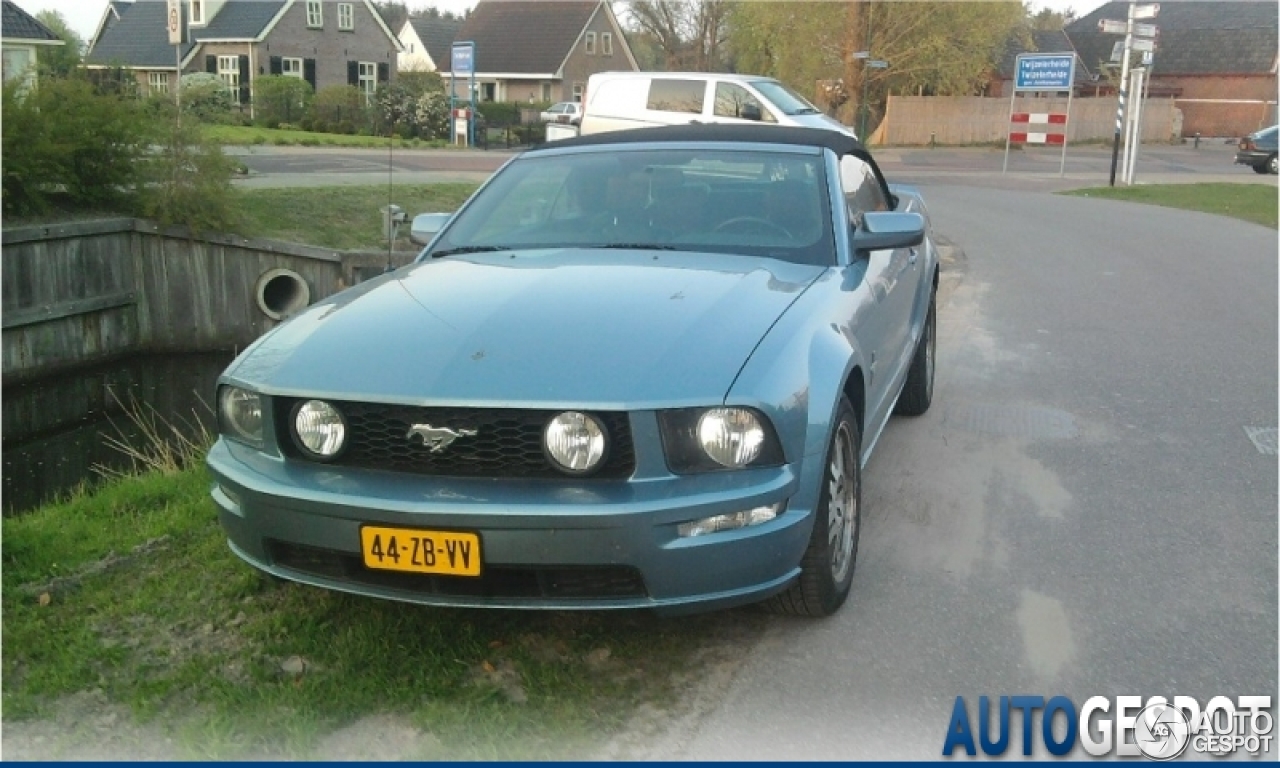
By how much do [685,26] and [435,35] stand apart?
26.6 meters

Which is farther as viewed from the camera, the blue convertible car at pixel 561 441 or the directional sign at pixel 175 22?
the directional sign at pixel 175 22

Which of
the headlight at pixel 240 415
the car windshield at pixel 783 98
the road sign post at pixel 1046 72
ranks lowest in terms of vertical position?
the headlight at pixel 240 415

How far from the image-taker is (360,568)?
3654mm

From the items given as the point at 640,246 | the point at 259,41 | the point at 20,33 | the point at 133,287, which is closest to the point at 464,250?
the point at 640,246

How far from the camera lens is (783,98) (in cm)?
1994

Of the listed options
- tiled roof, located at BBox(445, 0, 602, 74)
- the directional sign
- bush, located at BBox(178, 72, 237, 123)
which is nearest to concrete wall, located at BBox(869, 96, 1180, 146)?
tiled roof, located at BBox(445, 0, 602, 74)

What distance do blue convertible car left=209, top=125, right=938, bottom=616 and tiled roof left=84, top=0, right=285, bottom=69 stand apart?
5112cm

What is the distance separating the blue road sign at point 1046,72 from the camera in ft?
98.0

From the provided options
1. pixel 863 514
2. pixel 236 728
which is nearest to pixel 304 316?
pixel 236 728

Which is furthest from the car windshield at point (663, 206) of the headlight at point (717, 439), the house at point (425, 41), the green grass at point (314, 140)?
the house at point (425, 41)

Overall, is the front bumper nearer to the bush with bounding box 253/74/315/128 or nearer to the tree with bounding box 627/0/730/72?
the bush with bounding box 253/74/315/128

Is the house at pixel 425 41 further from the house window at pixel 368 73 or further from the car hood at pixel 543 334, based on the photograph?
the car hood at pixel 543 334

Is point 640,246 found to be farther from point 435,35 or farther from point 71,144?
point 435,35

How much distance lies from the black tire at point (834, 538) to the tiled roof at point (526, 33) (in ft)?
189
